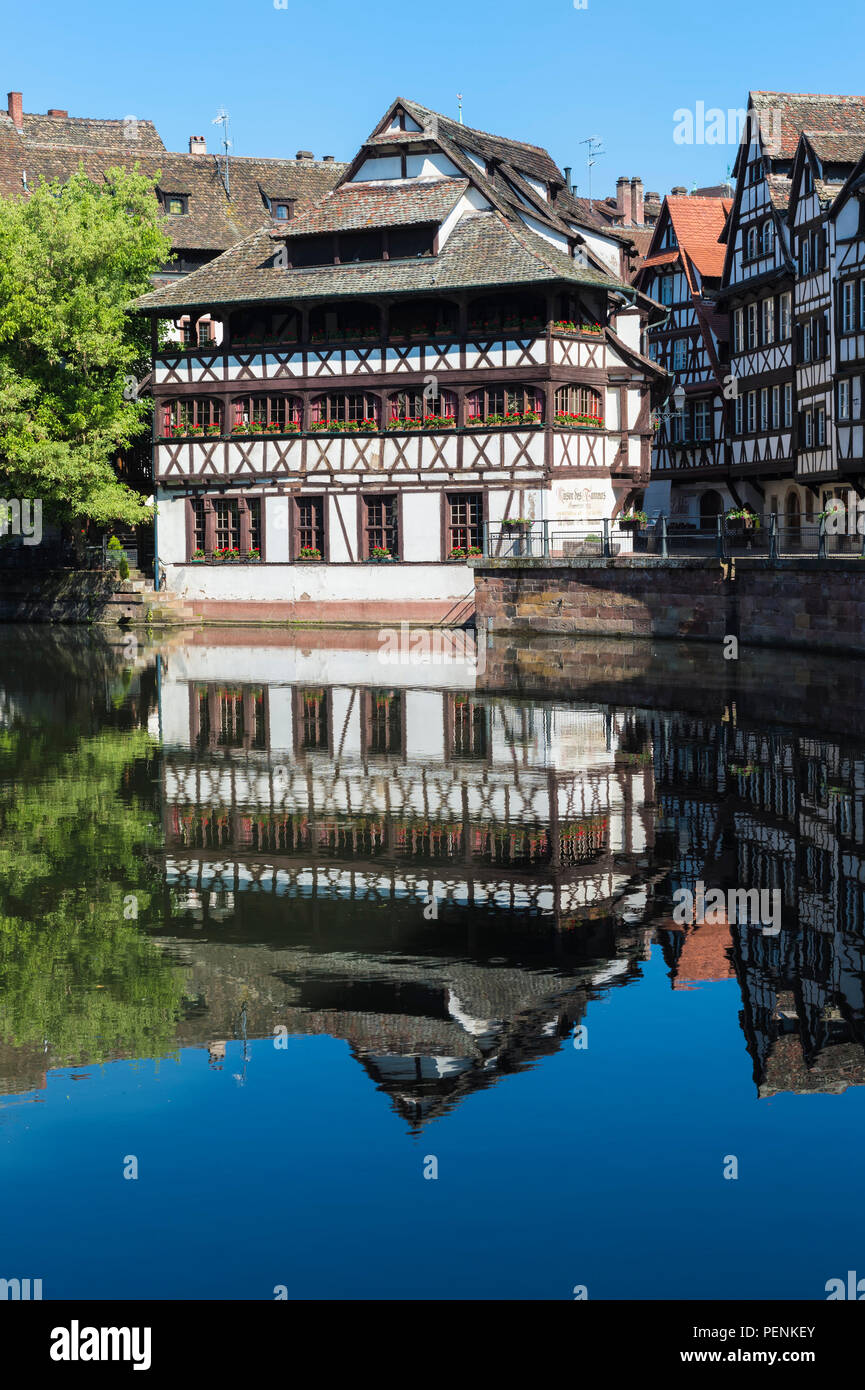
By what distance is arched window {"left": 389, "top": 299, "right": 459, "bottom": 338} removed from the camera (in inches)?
2055

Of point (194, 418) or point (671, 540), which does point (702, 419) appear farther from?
point (671, 540)

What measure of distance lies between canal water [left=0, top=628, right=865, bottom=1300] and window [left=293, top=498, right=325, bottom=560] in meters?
30.8

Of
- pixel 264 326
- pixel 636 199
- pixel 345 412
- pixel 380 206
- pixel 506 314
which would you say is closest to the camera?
pixel 506 314

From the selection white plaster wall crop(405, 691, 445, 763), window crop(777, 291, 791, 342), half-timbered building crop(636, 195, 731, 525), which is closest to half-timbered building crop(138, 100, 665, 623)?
window crop(777, 291, 791, 342)

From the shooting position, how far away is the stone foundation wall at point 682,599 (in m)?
38.7

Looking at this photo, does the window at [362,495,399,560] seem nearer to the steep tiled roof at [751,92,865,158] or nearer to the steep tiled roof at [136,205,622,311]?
the steep tiled roof at [136,205,622,311]

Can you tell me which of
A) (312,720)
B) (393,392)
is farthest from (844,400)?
(312,720)

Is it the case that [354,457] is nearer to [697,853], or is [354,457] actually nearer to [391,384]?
[391,384]

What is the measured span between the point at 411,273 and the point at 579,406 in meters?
6.61

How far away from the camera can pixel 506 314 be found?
51.5m

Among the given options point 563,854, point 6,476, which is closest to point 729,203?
point 6,476

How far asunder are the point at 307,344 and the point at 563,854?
3928cm

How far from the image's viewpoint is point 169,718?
29.1 metres

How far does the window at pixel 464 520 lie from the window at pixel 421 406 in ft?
7.99
